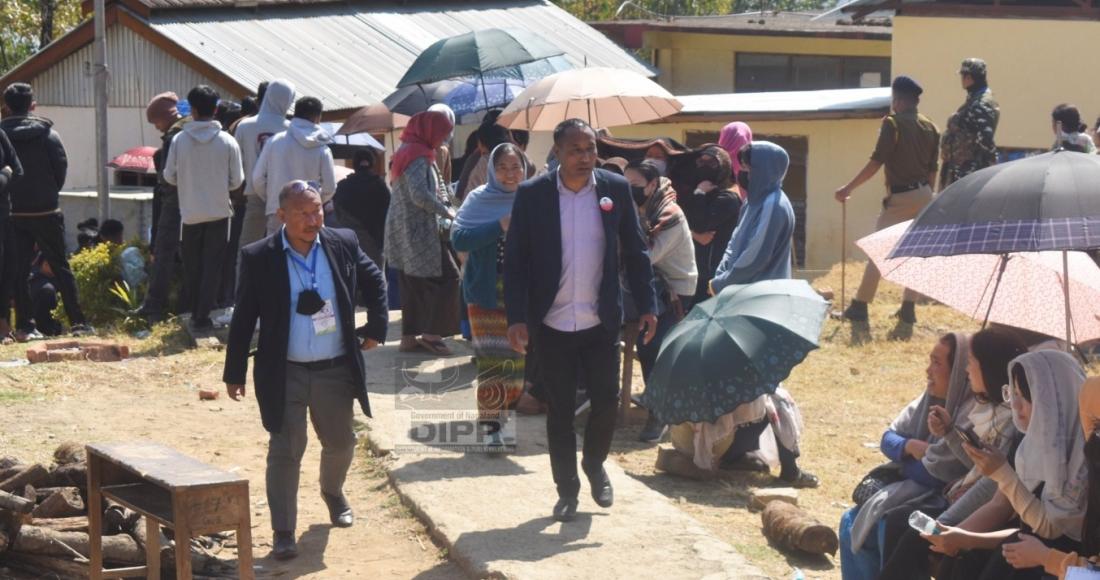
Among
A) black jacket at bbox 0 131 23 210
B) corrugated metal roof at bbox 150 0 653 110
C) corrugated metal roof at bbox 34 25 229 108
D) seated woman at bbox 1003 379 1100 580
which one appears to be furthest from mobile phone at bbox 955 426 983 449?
corrugated metal roof at bbox 34 25 229 108

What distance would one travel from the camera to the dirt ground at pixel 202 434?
21.7ft

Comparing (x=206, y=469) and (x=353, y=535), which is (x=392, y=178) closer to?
(x=353, y=535)

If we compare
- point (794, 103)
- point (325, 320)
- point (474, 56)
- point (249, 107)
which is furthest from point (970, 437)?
point (794, 103)

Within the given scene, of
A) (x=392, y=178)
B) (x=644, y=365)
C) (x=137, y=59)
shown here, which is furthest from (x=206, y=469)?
(x=137, y=59)

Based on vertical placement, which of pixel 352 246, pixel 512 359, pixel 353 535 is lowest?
pixel 353 535

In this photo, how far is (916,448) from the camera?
222 inches

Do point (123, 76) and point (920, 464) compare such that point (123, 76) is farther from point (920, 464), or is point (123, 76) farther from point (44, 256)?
point (920, 464)

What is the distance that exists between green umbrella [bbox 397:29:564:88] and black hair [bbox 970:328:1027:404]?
6.55 meters

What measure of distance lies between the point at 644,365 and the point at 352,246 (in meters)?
2.76

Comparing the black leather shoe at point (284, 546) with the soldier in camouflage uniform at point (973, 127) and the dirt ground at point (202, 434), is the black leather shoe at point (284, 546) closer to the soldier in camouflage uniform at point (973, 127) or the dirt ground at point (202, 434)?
the dirt ground at point (202, 434)

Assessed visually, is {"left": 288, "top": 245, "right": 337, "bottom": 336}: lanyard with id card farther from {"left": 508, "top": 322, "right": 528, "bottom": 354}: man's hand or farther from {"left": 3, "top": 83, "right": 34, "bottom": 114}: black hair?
{"left": 3, "top": 83, "right": 34, "bottom": 114}: black hair

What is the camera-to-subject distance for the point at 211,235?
11102mm

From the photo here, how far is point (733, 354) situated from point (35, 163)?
6.71 m

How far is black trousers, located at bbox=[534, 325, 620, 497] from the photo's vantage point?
256 inches
